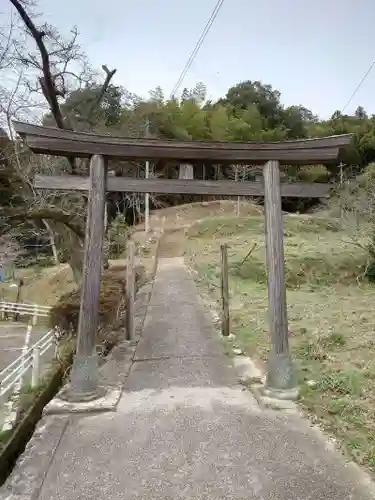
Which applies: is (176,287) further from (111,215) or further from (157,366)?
(111,215)

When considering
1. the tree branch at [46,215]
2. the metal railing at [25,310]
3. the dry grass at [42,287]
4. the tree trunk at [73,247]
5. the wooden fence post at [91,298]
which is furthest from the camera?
the dry grass at [42,287]

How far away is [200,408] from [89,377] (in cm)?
115

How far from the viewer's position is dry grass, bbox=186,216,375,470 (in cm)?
372

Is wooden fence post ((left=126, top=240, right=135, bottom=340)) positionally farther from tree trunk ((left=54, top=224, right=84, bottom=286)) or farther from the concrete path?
tree trunk ((left=54, top=224, right=84, bottom=286))

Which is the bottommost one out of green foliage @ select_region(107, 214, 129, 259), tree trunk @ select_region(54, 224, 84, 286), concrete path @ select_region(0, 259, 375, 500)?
concrete path @ select_region(0, 259, 375, 500)

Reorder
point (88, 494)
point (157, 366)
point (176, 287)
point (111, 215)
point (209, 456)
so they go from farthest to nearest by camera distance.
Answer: point (111, 215)
point (176, 287)
point (157, 366)
point (209, 456)
point (88, 494)

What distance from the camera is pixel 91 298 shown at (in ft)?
13.9

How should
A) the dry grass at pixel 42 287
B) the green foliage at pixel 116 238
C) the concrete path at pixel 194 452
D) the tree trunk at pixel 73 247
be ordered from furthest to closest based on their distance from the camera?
the green foliage at pixel 116 238 → the dry grass at pixel 42 287 → the tree trunk at pixel 73 247 → the concrete path at pixel 194 452

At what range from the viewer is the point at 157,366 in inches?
211

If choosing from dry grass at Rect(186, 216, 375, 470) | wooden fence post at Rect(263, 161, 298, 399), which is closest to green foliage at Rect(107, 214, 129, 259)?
dry grass at Rect(186, 216, 375, 470)

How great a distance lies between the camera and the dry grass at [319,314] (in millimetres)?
3721

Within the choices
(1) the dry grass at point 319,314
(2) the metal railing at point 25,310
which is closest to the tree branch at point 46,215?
(1) the dry grass at point 319,314

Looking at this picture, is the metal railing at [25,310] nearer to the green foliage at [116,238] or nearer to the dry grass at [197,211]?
the green foliage at [116,238]

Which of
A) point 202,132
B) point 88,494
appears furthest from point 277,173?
point 202,132
